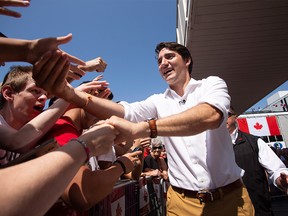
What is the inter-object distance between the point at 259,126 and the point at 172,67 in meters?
19.6

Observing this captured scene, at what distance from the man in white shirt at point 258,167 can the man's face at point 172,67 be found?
1841 millimetres

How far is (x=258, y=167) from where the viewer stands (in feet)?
10.6

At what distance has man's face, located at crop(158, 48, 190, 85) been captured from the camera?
2334 mm

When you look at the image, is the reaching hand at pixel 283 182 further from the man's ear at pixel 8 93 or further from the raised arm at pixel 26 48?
the man's ear at pixel 8 93

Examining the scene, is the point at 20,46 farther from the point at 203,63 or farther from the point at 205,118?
the point at 203,63

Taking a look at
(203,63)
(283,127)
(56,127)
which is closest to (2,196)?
(56,127)

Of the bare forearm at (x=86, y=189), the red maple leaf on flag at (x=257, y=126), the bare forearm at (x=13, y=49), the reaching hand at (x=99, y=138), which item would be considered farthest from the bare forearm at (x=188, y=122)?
the red maple leaf on flag at (x=257, y=126)

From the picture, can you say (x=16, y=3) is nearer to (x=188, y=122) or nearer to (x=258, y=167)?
(x=188, y=122)

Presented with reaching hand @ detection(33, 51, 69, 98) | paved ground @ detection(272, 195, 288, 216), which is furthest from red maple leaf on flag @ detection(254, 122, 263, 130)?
reaching hand @ detection(33, 51, 69, 98)

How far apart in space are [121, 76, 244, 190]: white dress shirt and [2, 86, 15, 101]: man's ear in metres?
0.99

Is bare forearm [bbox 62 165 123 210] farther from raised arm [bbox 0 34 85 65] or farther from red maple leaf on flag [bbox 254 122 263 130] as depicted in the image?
red maple leaf on flag [bbox 254 122 263 130]

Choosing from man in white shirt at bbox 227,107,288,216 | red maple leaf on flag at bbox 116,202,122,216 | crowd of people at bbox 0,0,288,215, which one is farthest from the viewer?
man in white shirt at bbox 227,107,288,216

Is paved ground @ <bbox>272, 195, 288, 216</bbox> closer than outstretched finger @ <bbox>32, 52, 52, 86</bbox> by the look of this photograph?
No

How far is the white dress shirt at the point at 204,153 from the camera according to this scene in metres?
1.82
